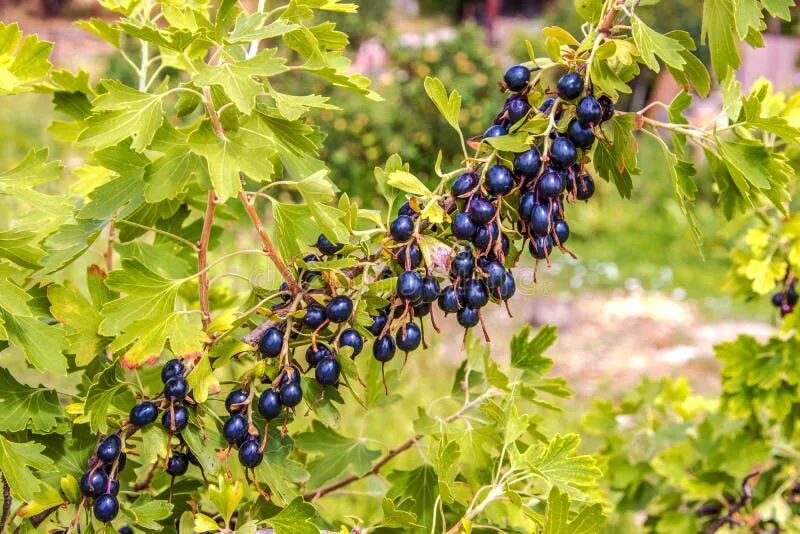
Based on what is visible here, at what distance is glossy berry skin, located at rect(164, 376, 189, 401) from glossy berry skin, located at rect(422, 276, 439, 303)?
29 cm

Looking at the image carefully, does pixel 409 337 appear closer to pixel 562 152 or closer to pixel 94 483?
pixel 562 152

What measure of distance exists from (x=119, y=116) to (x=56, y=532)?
0.49m

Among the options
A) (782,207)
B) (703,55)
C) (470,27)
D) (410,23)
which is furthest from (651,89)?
(782,207)

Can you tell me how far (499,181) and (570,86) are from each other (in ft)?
0.46

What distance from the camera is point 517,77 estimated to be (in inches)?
41.0

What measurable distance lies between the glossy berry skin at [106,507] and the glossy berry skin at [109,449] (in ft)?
0.13

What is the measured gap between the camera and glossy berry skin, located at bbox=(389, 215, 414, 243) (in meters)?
1.00

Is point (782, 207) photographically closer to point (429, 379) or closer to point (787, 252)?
point (787, 252)

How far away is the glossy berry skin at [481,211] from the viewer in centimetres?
99

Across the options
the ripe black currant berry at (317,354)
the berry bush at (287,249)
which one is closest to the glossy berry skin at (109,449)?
the berry bush at (287,249)

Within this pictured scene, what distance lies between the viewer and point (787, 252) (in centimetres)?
184

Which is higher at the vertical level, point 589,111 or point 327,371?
point 589,111

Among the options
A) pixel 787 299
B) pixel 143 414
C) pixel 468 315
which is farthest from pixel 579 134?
pixel 787 299

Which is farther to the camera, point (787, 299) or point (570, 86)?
point (787, 299)
